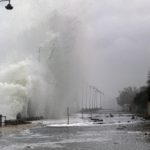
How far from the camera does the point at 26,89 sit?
7425 cm

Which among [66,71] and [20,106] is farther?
[66,71]

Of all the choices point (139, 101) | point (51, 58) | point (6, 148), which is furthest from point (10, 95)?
point (139, 101)

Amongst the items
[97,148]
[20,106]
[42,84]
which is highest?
[42,84]

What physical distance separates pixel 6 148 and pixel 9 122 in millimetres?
28073

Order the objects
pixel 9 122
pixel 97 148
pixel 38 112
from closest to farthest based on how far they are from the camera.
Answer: pixel 97 148
pixel 9 122
pixel 38 112

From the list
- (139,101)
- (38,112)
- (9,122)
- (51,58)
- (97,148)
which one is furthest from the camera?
(139,101)

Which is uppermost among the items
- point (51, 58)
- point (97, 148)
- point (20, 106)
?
point (51, 58)

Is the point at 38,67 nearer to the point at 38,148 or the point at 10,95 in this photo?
the point at 10,95

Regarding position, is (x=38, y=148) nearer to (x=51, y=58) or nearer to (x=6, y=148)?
(x=6, y=148)

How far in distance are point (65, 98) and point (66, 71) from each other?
6.28 meters

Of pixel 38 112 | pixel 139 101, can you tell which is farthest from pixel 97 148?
pixel 139 101

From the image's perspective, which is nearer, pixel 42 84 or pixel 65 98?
pixel 42 84

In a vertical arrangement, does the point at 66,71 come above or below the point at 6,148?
above

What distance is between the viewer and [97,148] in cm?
2208
